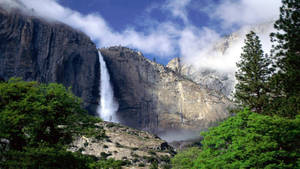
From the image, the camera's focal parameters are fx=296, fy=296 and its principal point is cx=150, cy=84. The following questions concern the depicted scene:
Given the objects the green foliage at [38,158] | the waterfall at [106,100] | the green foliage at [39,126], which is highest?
the waterfall at [106,100]

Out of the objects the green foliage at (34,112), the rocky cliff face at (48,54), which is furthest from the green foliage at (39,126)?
the rocky cliff face at (48,54)

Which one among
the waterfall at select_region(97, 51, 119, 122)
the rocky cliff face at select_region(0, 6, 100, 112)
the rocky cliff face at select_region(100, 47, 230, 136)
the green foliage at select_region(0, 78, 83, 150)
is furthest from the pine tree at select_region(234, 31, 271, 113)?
the rocky cliff face at select_region(100, 47, 230, 136)

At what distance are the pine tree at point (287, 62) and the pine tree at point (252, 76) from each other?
3003 mm

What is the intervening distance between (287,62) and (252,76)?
8065 mm

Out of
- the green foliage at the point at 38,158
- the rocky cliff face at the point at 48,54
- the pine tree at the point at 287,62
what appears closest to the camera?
the green foliage at the point at 38,158

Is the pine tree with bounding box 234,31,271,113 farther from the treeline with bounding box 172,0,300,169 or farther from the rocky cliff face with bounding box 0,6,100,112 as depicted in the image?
the rocky cliff face with bounding box 0,6,100,112

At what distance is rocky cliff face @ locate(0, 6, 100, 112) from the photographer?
328ft

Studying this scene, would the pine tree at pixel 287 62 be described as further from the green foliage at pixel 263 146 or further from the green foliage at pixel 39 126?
the green foliage at pixel 39 126

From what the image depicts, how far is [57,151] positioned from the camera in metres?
19.5

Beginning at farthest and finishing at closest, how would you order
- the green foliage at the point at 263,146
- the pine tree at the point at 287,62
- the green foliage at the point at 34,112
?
1. the pine tree at the point at 287,62
2. the green foliage at the point at 34,112
3. the green foliage at the point at 263,146

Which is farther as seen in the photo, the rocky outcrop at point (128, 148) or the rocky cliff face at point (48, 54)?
the rocky cliff face at point (48, 54)

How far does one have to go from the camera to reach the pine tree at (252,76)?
3456 centimetres

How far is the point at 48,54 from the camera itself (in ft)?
365

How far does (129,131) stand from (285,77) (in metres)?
82.3
